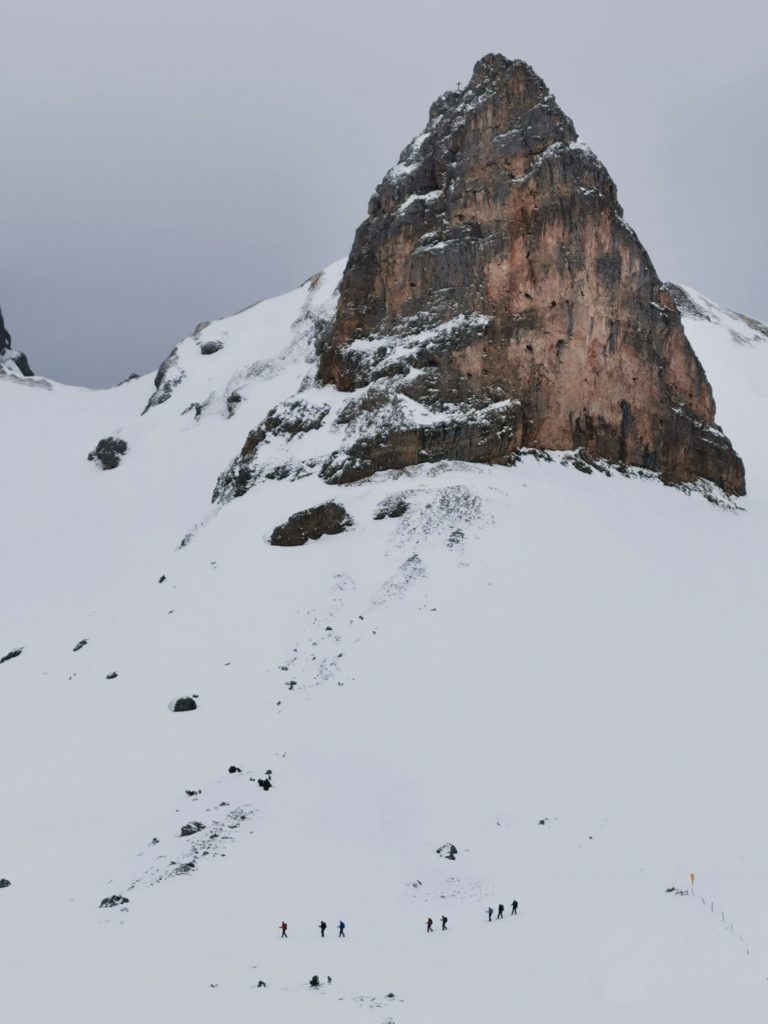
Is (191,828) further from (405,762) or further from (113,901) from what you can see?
(405,762)

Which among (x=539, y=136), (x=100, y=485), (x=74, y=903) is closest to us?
(x=74, y=903)

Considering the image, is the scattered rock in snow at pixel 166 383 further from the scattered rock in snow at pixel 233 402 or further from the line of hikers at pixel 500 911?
the line of hikers at pixel 500 911

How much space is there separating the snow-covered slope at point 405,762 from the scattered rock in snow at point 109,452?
83.8 feet

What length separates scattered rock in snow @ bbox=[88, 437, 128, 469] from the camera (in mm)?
82375

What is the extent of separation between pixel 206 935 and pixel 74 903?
4623 mm

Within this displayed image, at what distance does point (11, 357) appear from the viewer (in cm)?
14200

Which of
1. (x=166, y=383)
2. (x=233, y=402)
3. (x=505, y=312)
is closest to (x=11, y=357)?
(x=166, y=383)

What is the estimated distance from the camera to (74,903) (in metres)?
23.8

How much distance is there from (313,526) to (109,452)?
44111 millimetres

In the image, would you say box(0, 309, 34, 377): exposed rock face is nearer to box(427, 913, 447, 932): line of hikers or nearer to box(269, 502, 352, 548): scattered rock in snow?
box(269, 502, 352, 548): scattered rock in snow

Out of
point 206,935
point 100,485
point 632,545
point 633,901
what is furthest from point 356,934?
point 100,485

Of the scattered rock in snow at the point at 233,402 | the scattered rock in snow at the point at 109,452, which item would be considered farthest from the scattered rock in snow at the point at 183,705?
the scattered rock in snow at the point at 109,452

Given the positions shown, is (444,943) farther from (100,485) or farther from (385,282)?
(100,485)

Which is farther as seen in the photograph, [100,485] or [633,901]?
[100,485]
